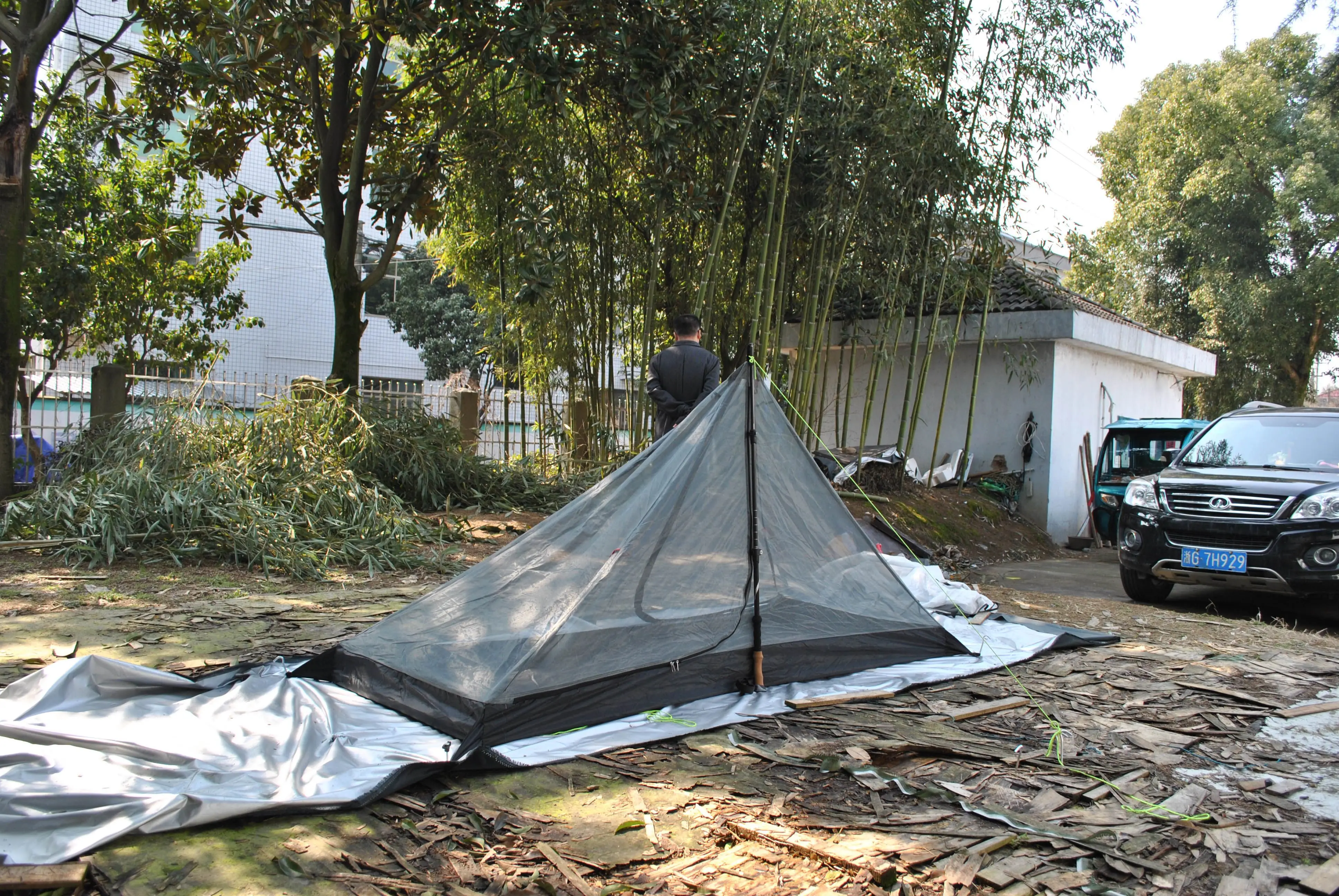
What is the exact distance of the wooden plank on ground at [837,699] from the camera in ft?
12.1

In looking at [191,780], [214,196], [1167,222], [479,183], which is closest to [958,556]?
[479,183]

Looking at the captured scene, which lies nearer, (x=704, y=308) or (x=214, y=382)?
(x=214, y=382)

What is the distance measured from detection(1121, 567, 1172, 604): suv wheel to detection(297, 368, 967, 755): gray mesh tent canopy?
10.5 feet

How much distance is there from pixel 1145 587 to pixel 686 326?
407 cm

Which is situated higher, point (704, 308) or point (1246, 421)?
point (704, 308)

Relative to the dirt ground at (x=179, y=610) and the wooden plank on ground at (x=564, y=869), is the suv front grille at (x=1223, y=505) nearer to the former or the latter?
the dirt ground at (x=179, y=610)

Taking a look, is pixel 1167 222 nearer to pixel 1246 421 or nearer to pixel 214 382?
pixel 1246 421

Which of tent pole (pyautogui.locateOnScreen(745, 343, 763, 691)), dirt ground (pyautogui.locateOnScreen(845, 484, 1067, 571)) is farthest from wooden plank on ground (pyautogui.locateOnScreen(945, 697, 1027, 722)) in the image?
dirt ground (pyautogui.locateOnScreen(845, 484, 1067, 571))

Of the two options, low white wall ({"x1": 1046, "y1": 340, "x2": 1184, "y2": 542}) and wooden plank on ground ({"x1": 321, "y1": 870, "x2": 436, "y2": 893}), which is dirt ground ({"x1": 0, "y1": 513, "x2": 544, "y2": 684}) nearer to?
wooden plank on ground ({"x1": 321, "y1": 870, "x2": 436, "y2": 893})

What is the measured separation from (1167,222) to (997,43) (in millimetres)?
12009

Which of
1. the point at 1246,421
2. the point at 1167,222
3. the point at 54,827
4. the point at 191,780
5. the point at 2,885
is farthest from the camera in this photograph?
the point at 1167,222

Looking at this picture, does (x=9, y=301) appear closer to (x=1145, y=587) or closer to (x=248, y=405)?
(x=248, y=405)

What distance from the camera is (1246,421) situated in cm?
717

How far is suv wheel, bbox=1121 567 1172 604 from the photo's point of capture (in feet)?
22.5
